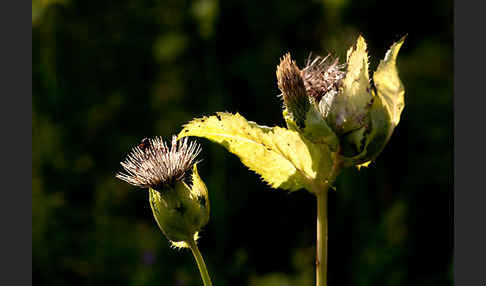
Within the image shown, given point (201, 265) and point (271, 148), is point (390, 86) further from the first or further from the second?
point (201, 265)

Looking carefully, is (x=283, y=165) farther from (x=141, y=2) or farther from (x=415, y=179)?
(x=141, y=2)

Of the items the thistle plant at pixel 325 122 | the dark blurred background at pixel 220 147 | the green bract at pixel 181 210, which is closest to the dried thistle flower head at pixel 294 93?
the thistle plant at pixel 325 122

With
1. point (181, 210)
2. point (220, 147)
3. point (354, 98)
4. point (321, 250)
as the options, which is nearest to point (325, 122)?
point (354, 98)

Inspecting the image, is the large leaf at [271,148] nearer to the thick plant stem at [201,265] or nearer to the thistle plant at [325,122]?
the thistle plant at [325,122]

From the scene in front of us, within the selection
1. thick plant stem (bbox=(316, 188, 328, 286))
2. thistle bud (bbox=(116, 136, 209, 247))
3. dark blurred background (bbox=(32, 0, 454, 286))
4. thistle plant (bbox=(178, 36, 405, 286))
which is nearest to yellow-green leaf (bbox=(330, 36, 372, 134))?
thistle plant (bbox=(178, 36, 405, 286))

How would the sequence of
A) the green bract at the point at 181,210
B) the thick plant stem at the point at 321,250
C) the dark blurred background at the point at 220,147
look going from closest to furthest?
the thick plant stem at the point at 321,250
the green bract at the point at 181,210
the dark blurred background at the point at 220,147
